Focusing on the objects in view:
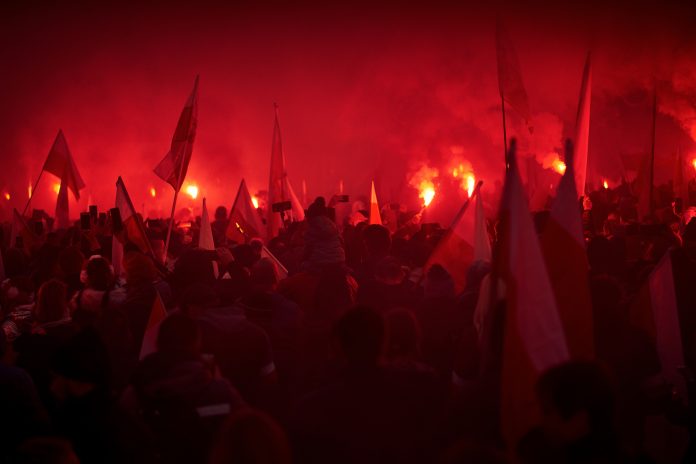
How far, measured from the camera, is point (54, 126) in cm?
2239

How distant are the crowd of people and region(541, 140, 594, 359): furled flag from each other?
0.34m

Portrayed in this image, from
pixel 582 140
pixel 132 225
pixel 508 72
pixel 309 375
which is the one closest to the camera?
pixel 309 375

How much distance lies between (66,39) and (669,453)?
23.1 meters

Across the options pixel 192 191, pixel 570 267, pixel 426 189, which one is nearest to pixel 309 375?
pixel 570 267

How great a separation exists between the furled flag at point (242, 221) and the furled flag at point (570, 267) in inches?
244

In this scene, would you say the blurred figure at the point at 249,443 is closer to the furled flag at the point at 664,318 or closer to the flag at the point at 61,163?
the furled flag at the point at 664,318

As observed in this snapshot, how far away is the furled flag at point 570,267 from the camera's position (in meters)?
3.14

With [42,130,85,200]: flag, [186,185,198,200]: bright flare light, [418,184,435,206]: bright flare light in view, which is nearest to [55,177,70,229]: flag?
[42,130,85,200]: flag

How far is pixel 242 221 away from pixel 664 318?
6.08 m

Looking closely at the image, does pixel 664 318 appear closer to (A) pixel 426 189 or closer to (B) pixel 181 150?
(B) pixel 181 150

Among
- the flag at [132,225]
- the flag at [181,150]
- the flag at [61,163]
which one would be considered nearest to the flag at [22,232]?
the flag at [61,163]

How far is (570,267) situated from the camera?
3256mm

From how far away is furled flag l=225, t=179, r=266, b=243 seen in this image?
9219 mm

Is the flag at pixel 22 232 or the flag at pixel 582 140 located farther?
the flag at pixel 22 232
